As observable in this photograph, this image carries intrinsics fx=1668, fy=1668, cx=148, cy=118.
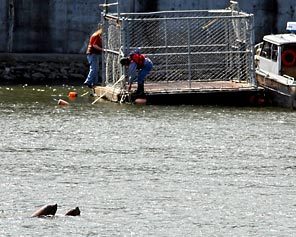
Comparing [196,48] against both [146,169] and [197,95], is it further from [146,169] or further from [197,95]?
[146,169]

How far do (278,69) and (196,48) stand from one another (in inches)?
142

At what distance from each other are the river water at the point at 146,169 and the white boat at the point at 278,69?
529 millimetres

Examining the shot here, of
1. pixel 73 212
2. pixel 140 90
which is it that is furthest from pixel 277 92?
pixel 73 212

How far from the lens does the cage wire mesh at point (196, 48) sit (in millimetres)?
39375

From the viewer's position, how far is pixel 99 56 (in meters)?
42.6

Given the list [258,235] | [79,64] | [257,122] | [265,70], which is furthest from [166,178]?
[79,64]

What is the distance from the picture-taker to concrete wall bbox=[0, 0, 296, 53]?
4578 cm

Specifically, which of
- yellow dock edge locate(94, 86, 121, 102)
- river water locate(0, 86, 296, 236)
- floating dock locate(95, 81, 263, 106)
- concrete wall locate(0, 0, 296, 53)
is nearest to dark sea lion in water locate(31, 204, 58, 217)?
river water locate(0, 86, 296, 236)

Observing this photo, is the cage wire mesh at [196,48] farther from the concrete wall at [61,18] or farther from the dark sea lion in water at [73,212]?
the dark sea lion in water at [73,212]

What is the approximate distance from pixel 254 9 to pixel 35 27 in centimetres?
620

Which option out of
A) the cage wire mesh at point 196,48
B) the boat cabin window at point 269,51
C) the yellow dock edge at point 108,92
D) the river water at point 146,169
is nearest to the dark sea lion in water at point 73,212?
the river water at point 146,169

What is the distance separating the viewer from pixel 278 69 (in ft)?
131

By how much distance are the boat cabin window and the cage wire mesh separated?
0.71 meters

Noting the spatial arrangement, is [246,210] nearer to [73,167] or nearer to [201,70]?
[73,167]
